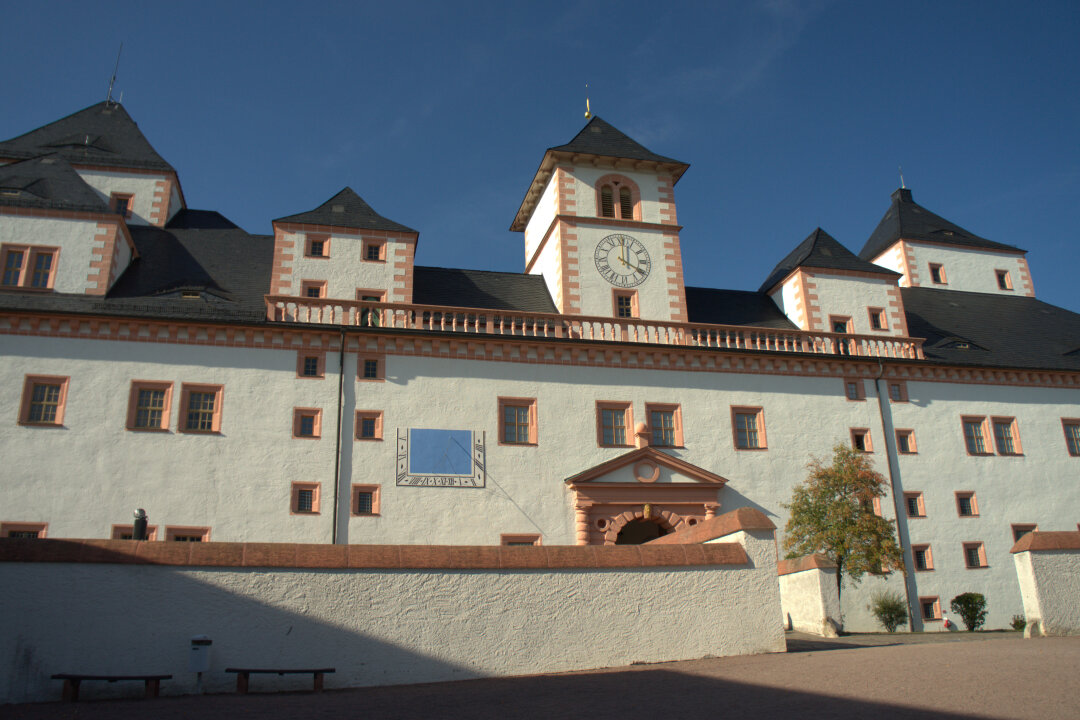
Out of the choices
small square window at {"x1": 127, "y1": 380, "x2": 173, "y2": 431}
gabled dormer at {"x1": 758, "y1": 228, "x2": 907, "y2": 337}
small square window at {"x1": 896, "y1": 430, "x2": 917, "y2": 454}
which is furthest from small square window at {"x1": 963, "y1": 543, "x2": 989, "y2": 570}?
small square window at {"x1": 127, "y1": 380, "x2": 173, "y2": 431}

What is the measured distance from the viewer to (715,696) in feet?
33.8

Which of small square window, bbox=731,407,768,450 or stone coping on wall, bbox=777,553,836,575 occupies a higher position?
small square window, bbox=731,407,768,450

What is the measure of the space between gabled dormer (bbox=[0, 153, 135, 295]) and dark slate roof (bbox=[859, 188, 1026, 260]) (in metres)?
35.0

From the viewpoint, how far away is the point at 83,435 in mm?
22234

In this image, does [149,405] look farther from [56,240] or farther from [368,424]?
[56,240]

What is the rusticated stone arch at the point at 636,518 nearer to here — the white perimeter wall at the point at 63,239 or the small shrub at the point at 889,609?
the small shrub at the point at 889,609

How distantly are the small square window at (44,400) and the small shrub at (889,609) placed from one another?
925 inches

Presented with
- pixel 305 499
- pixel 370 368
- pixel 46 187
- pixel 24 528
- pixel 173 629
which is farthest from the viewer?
pixel 46 187

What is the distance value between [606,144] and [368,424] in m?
14.6

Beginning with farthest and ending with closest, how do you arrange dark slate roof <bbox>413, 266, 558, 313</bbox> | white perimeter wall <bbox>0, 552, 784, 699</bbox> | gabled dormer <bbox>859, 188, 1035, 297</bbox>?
gabled dormer <bbox>859, 188, 1035, 297</bbox>
dark slate roof <bbox>413, 266, 558, 313</bbox>
white perimeter wall <bbox>0, 552, 784, 699</bbox>

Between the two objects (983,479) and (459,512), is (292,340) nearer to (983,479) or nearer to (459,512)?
(459,512)

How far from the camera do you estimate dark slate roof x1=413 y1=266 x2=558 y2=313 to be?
29.0 metres

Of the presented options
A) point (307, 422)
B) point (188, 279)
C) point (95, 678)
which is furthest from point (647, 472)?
point (95, 678)

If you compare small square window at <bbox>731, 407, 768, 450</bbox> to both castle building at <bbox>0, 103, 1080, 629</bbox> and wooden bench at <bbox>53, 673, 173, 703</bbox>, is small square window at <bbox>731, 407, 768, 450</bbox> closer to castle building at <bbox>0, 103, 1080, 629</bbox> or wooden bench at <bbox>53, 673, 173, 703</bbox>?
castle building at <bbox>0, 103, 1080, 629</bbox>
